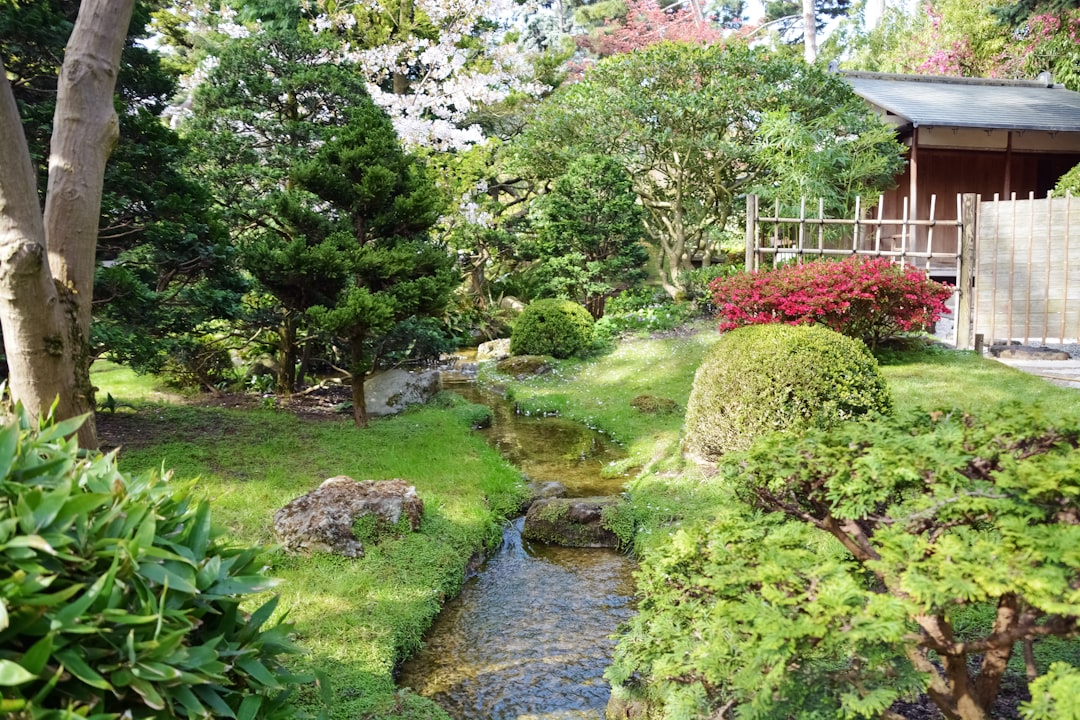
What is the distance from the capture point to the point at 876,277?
9.48m

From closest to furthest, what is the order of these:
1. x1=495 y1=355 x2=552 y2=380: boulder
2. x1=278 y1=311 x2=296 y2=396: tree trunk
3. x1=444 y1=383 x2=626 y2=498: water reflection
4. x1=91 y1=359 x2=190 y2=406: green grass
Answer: x1=444 y1=383 x2=626 y2=498: water reflection < x1=91 y1=359 x2=190 y2=406: green grass < x1=278 y1=311 x2=296 y2=396: tree trunk < x1=495 y1=355 x2=552 y2=380: boulder

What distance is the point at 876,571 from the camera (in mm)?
2408

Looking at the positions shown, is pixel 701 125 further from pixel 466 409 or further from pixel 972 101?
pixel 466 409

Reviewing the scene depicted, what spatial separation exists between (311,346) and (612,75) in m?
9.43

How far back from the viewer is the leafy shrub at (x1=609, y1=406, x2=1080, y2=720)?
2.02m

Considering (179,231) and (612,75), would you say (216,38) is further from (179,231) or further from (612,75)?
(179,231)

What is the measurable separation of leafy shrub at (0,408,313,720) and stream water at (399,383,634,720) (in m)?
1.80

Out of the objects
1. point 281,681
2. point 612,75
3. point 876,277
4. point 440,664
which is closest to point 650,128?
point 612,75

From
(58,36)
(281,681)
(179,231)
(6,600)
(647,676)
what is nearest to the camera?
(6,600)

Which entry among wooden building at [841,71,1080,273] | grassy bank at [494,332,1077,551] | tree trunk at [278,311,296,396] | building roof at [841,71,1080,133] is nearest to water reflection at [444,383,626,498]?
grassy bank at [494,332,1077,551]

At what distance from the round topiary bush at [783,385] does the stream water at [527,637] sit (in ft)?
5.19

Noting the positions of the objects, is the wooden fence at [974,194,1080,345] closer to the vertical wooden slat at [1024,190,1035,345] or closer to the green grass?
the vertical wooden slat at [1024,190,1035,345]

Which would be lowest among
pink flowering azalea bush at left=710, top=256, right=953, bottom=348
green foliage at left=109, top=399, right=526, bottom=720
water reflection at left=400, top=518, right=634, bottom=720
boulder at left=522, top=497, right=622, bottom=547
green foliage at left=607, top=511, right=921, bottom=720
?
water reflection at left=400, top=518, right=634, bottom=720

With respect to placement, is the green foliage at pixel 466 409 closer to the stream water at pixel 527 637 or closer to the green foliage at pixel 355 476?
the green foliage at pixel 355 476
